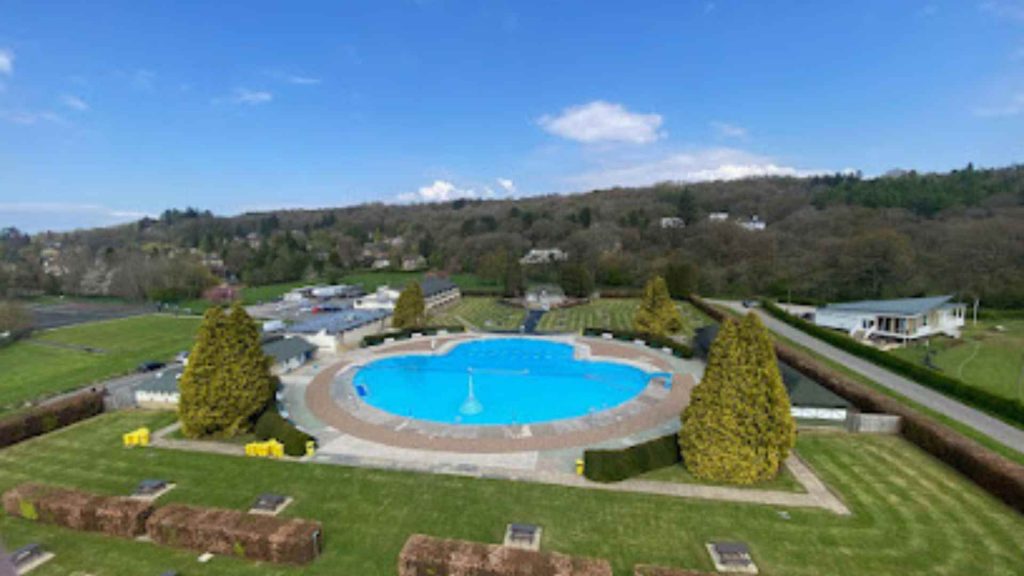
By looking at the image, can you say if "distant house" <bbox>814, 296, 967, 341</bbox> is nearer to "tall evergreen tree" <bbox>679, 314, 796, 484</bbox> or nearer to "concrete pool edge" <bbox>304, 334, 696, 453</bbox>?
"concrete pool edge" <bbox>304, 334, 696, 453</bbox>

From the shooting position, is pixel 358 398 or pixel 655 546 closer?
pixel 655 546

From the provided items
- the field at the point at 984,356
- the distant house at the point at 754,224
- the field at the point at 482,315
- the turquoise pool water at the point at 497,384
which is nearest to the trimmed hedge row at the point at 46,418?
the turquoise pool water at the point at 497,384

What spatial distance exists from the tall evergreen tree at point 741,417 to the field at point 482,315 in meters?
25.9

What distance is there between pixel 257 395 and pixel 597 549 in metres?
14.9

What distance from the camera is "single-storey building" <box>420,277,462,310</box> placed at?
161 ft

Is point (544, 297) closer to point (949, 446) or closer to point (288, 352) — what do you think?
point (288, 352)

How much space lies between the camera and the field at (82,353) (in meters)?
26.2

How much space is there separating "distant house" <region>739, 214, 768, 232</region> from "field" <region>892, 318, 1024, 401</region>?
100ft

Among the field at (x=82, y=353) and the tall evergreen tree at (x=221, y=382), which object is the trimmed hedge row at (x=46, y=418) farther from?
the tall evergreen tree at (x=221, y=382)

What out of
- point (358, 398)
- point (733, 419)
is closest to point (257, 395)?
point (358, 398)

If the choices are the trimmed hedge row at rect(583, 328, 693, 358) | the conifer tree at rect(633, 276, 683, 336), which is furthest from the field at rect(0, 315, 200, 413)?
the conifer tree at rect(633, 276, 683, 336)

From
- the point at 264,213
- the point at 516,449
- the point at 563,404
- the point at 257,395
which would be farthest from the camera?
the point at 264,213

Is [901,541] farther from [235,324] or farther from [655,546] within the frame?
[235,324]

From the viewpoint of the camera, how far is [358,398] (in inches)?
902
